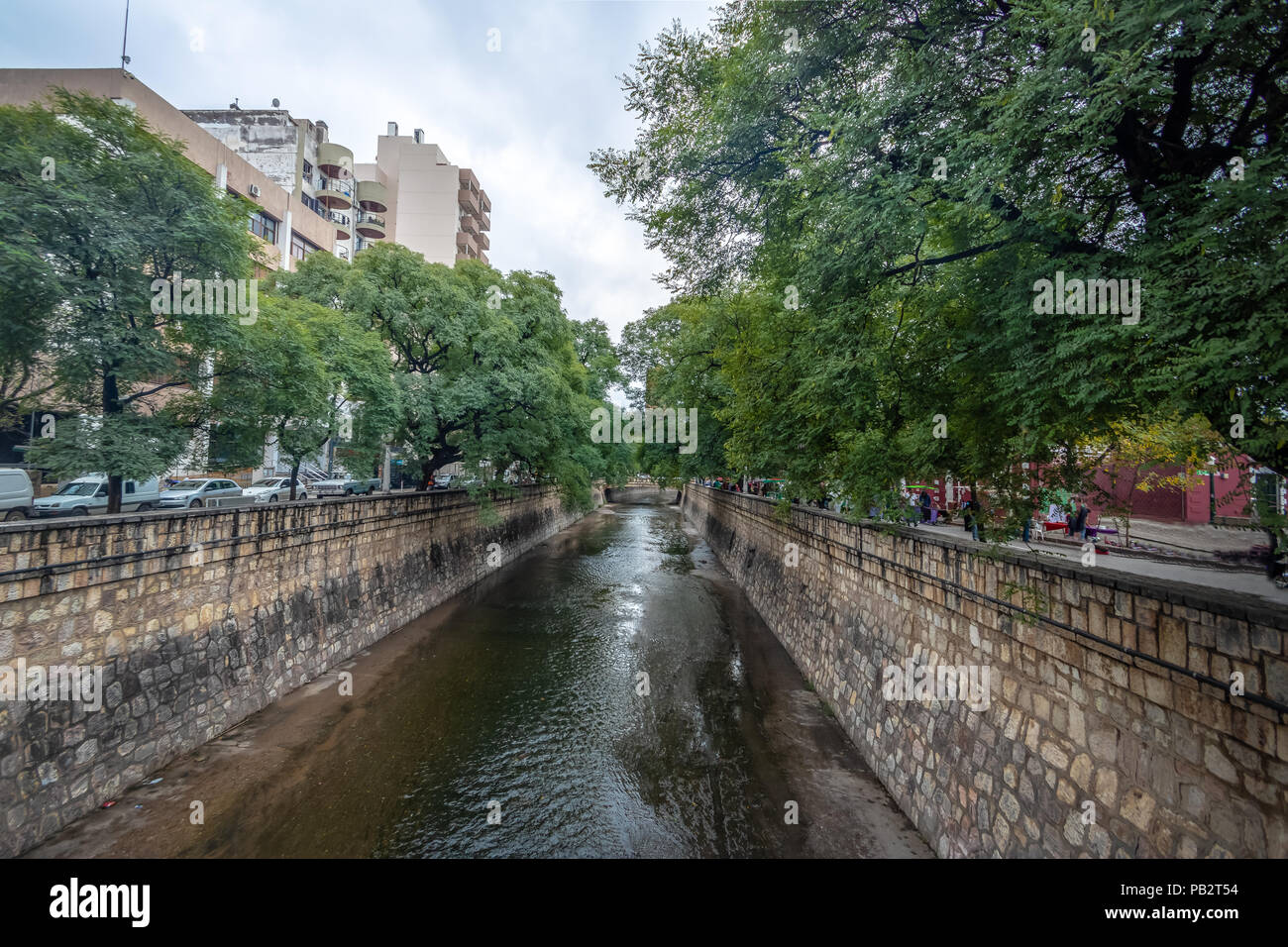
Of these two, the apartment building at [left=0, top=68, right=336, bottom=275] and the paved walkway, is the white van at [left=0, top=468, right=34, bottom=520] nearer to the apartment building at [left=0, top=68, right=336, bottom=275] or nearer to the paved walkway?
the apartment building at [left=0, top=68, right=336, bottom=275]

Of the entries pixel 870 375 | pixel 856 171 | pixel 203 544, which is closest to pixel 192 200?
pixel 203 544

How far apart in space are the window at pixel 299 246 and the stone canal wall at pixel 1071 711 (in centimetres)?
3466

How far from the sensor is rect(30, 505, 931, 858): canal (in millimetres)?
6324

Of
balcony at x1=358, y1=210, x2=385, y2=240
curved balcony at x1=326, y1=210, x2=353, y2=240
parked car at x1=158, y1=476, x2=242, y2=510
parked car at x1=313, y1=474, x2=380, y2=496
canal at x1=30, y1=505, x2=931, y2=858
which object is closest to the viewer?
canal at x1=30, y1=505, x2=931, y2=858

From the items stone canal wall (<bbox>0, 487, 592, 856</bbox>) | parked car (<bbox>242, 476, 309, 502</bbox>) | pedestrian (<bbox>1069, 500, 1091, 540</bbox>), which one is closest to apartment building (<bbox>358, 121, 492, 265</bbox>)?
A: parked car (<bbox>242, 476, 309, 502</bbox>)

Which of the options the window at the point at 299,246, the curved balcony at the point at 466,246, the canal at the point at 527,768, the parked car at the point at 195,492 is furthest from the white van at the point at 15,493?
the curved balcony at the point at 466,246

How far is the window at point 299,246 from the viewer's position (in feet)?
97.9

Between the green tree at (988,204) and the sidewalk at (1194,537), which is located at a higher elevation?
the green tree at (988,204)

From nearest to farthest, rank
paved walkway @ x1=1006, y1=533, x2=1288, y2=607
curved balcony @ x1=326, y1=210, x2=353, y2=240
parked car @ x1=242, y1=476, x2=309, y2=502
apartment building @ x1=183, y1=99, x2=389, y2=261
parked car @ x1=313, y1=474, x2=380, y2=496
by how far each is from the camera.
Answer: paved walkway @ x1=1006, y1=533, x2=1288, y2=607 < parked car @ x1=242, y1=476, x2=309, y2=502 < parked car @ x1=313, y1=474, x2=380, y2=496 < apartment building @ x1=183, y1=99, x2=389, y2=261 < curved balcony @ x1=326, y1=210, x2=353, y2=240

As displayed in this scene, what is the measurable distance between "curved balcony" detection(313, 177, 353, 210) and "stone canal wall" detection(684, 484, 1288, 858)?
4365cm

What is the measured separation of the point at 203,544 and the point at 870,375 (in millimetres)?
10045

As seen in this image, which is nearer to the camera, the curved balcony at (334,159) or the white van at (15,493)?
the white van at (15,493)

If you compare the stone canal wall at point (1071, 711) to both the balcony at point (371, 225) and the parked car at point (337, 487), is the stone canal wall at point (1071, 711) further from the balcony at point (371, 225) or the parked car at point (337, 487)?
the balcony at point (371, 225)
